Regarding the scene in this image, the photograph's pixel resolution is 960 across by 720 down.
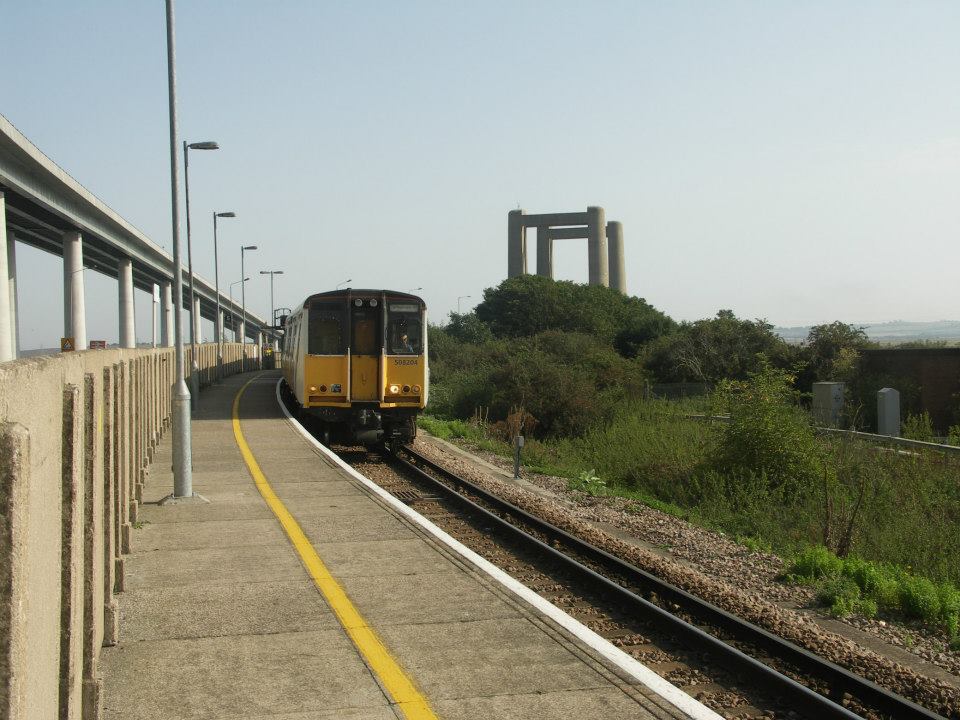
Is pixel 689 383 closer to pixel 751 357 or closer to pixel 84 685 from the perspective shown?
pixel 751 357

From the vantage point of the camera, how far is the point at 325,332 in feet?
65.5

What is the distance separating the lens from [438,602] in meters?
7.30

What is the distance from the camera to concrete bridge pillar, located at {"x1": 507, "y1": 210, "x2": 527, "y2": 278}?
94.8 meters

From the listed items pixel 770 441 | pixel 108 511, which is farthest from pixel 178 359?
pixel 770 441

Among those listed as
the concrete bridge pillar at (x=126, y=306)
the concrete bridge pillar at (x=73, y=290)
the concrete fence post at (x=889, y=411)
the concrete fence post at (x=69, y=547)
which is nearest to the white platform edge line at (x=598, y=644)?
the concrete fence post at (x=69, y=547)

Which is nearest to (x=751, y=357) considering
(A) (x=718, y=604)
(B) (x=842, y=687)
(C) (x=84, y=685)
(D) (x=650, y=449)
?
(D) (x=650, y=449)

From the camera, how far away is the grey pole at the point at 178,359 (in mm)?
11891

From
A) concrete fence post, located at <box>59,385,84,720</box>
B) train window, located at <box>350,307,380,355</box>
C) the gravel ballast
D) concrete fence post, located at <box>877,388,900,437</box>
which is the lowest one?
the gravel ballast

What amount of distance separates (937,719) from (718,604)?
10.8 ft

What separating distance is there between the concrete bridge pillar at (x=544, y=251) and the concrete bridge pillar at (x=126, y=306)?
49247mm

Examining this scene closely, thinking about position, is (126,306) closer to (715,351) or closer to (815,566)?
(715,351)

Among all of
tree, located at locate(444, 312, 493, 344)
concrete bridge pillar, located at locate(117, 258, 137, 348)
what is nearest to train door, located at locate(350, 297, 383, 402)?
concrete bridge pillar, located at locate(117, 258, 137, 348)

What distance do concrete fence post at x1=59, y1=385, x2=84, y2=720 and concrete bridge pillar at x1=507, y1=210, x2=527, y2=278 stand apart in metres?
91.3

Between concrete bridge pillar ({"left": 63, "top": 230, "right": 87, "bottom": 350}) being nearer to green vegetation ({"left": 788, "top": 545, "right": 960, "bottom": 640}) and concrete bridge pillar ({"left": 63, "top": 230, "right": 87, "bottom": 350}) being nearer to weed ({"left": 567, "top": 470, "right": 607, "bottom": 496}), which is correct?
weed ({"left": 567, "top": 470, "right": 607, "bottom": 496})
